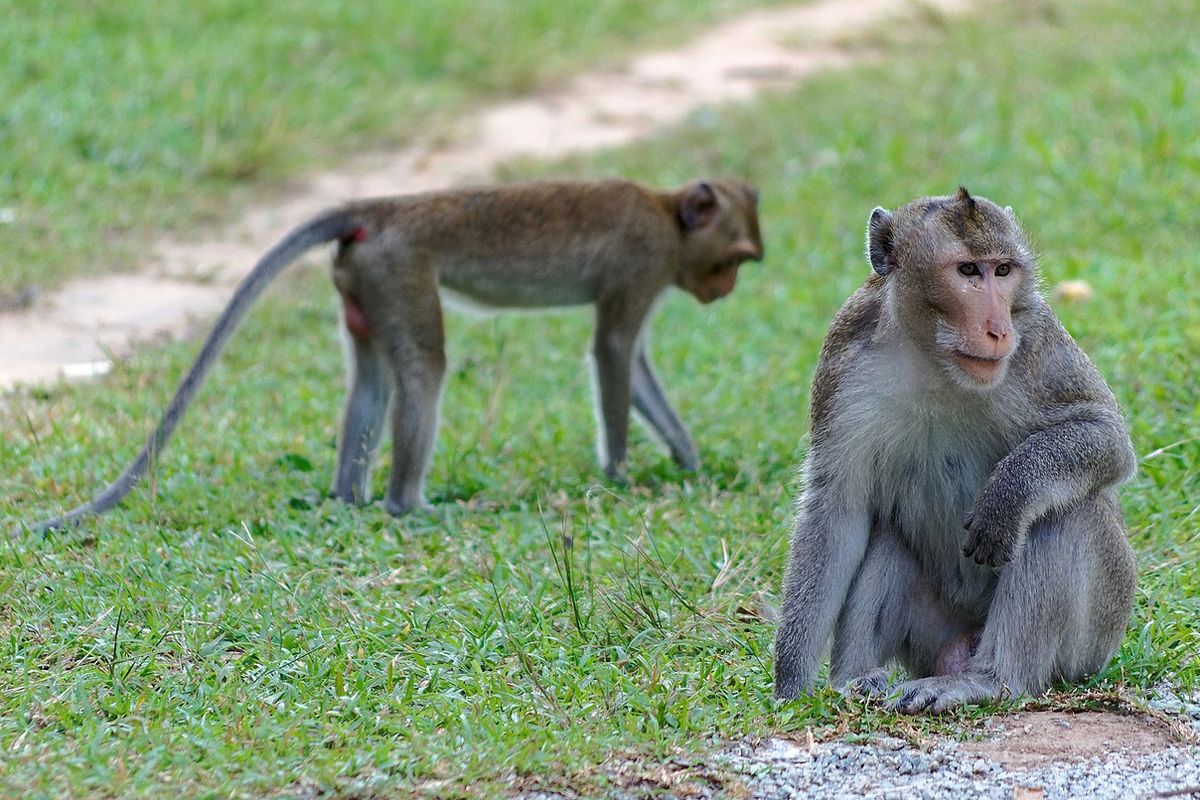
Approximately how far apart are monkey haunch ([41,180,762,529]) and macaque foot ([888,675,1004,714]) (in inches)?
103

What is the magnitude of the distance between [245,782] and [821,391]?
175cm

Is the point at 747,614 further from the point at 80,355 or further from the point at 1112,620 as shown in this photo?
the point at 80,355

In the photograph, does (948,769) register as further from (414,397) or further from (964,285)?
(414,397)

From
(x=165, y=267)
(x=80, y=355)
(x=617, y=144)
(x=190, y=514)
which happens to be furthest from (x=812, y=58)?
(x=190, y=514)

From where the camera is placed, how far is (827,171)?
11.0 metres

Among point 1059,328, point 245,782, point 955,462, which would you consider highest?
point 1059,328

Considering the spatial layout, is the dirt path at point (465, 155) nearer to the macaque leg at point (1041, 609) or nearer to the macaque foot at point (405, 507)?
the macaque foot at point (405, 507)

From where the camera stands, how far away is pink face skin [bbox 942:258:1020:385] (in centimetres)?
387

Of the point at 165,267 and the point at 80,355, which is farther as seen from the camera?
the point at 165,267

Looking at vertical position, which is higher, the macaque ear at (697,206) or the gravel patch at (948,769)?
the macaque ear at (697,206)

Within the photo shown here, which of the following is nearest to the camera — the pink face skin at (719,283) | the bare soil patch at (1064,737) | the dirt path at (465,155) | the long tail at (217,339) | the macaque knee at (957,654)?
the bare soil patch at (1064,737)

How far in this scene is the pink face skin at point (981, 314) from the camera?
12.7 feet

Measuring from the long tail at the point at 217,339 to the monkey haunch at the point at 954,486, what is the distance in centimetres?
257

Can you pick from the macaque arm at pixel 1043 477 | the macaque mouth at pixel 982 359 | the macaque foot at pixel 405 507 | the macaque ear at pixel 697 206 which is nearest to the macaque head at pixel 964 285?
the macaque mouth at pixel 982 359
